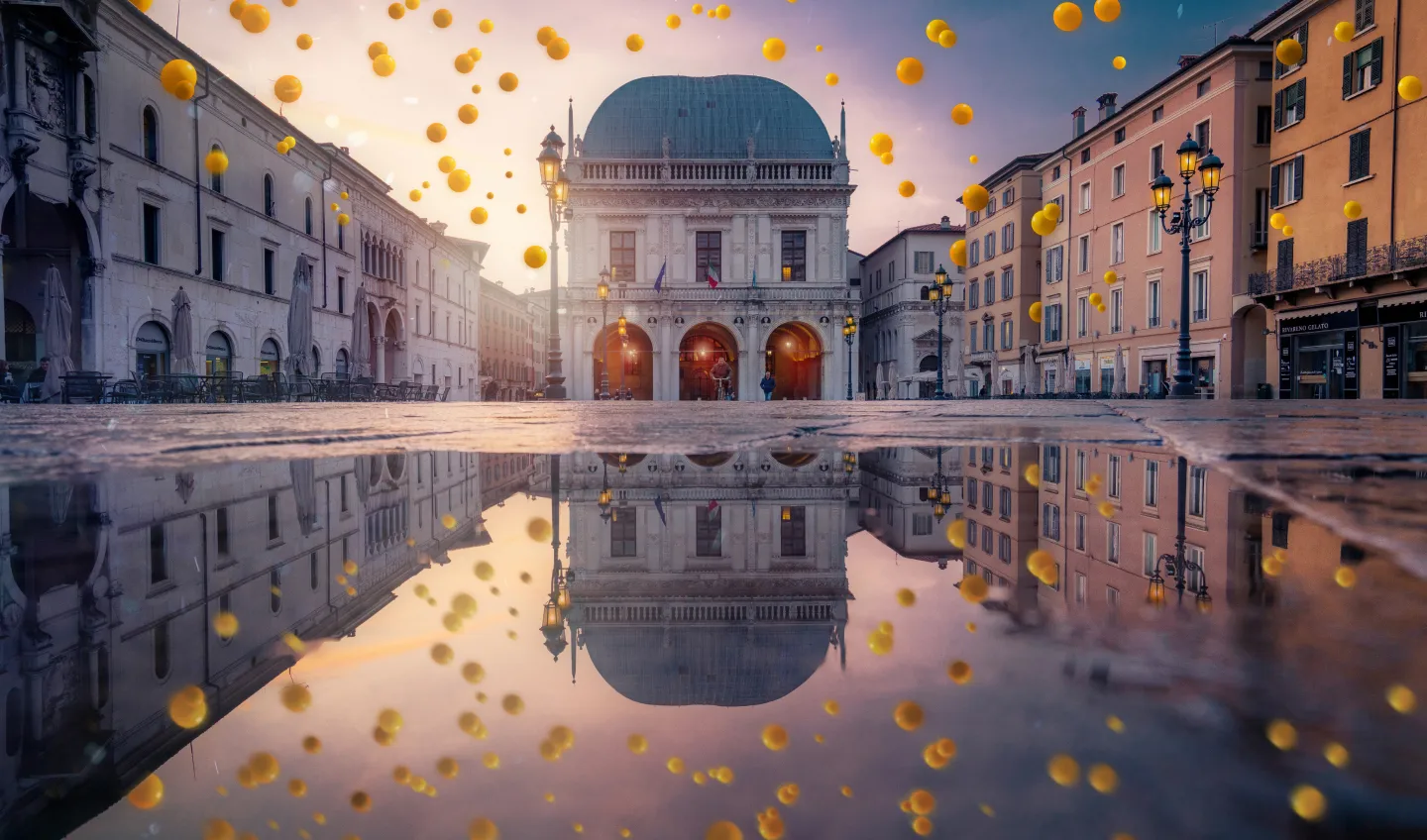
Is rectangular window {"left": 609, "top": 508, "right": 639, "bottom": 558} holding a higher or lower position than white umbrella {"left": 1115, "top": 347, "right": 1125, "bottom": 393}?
lower

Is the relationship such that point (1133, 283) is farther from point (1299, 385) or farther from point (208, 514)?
point (208, 514)

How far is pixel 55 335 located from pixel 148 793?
69.0 ft

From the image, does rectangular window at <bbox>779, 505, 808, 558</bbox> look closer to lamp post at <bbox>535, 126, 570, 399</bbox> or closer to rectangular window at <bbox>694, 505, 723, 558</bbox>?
rectangular window at <bbox>694, 505, 723, 558</bbox>

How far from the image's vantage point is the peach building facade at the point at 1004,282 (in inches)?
1617

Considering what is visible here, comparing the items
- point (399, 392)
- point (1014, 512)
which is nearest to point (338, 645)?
point (1014, 512)

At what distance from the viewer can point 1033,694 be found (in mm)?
707

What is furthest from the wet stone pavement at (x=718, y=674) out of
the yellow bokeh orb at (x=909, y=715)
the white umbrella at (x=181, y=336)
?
the white umbrella at (x=181, y=336)

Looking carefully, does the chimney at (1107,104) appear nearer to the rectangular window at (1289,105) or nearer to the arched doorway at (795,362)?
the rectangular window at (1289,105)

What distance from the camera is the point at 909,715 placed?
0.69m

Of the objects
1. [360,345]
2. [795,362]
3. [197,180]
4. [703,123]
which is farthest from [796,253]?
[197,180]

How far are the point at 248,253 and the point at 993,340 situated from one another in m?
36.4

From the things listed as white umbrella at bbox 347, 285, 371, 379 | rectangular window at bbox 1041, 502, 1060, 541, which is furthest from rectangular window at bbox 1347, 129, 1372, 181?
white umbrella at bbox 347, 285, 371, 379

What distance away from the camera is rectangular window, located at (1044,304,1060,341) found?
3875 cm

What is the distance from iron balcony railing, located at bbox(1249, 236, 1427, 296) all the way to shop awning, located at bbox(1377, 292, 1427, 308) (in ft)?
2.62
